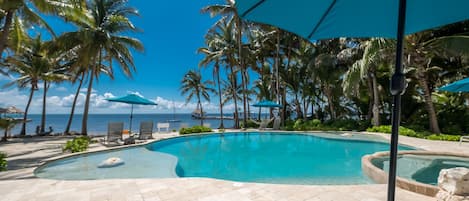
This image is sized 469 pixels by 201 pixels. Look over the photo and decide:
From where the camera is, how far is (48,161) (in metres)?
5.82

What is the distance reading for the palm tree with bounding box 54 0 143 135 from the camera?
11.7 m

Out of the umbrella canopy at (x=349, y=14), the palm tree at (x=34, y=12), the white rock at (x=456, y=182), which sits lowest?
the white rock at (x=456, y=182)

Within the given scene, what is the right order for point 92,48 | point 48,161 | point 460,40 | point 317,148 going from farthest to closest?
point 92,48 → point 317,148 → point 460,40 → point 48,161

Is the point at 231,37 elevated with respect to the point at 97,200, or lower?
elevated

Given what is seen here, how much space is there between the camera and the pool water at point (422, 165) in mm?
4746

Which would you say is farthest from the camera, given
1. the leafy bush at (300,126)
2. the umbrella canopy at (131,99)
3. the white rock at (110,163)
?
the leafy bush at (300,126)

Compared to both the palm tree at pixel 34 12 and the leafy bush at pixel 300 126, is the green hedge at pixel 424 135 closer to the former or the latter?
the leafy bush at pixel 300 126

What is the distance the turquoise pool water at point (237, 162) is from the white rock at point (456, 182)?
2.03m

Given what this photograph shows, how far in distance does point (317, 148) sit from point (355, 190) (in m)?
6.24

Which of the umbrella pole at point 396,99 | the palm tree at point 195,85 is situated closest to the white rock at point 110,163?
the umbrella pole at point 396,99

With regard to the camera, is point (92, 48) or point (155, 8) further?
point (155, 8)

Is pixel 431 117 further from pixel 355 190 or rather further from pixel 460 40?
pixel 355 190

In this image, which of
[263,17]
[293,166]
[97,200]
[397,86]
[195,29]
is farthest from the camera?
[195,29]

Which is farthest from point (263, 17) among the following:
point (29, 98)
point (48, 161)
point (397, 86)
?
point (29, 98)
